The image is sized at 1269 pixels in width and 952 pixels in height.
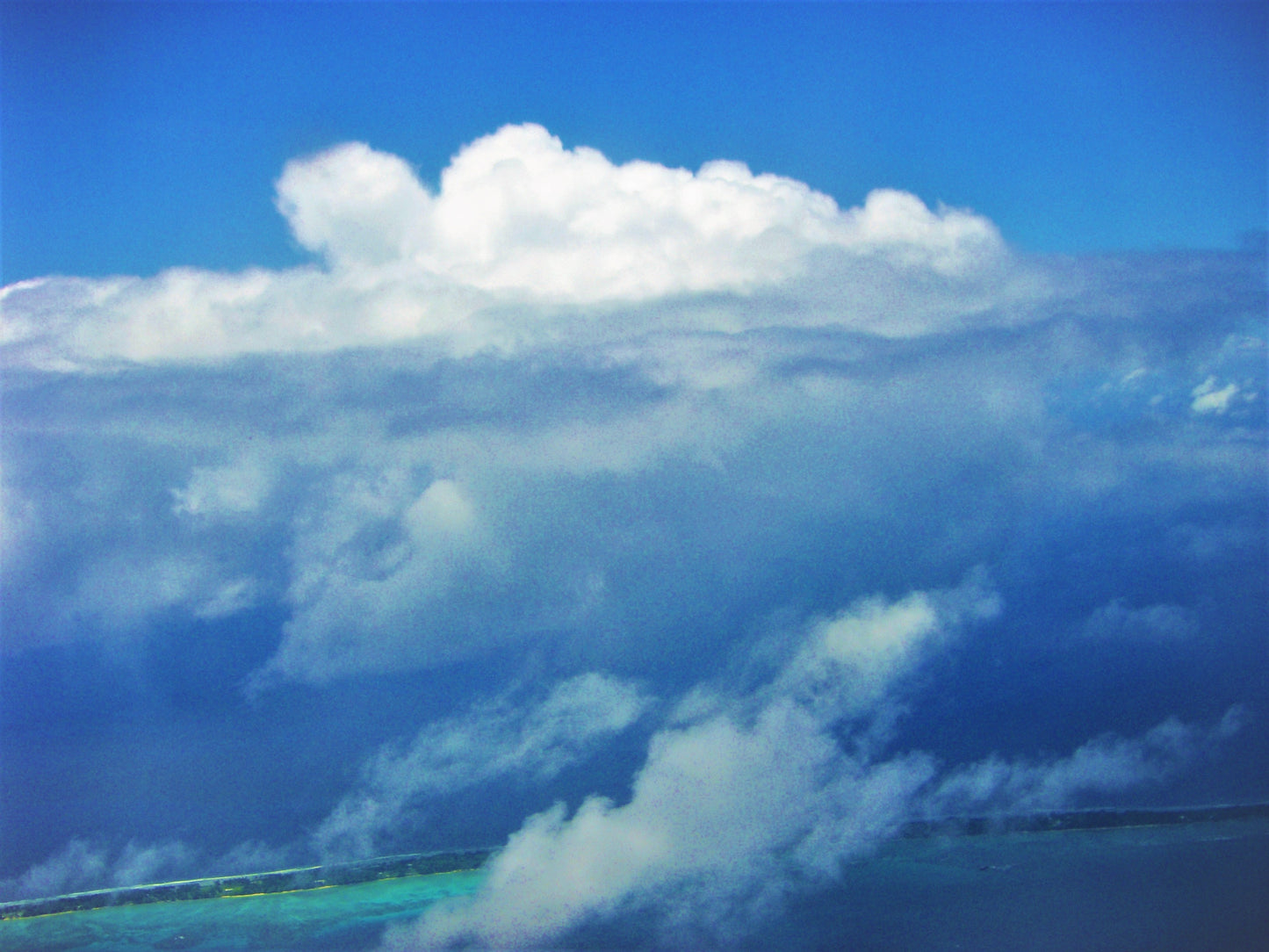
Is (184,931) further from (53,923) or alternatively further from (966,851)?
(966,851)

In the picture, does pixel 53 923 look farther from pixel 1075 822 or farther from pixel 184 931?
pixel 1075 822

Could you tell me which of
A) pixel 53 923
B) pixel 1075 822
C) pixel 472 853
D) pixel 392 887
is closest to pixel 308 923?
pixel 392 887

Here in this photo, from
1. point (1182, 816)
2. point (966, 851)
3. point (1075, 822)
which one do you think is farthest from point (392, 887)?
point (1182, 816)

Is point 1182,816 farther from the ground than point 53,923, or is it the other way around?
point 53,923

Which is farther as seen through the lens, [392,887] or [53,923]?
[392,887]

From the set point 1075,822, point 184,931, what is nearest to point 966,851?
point 1075,822

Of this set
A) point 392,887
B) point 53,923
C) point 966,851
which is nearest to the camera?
point 53,923

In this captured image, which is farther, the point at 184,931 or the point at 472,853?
the point at 472,853

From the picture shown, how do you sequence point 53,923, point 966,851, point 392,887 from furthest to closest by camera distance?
point 966,851, point 392,887, point 53,923

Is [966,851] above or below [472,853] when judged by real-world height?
below

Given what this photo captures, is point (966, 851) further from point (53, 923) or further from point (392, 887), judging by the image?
point (53, 923)
